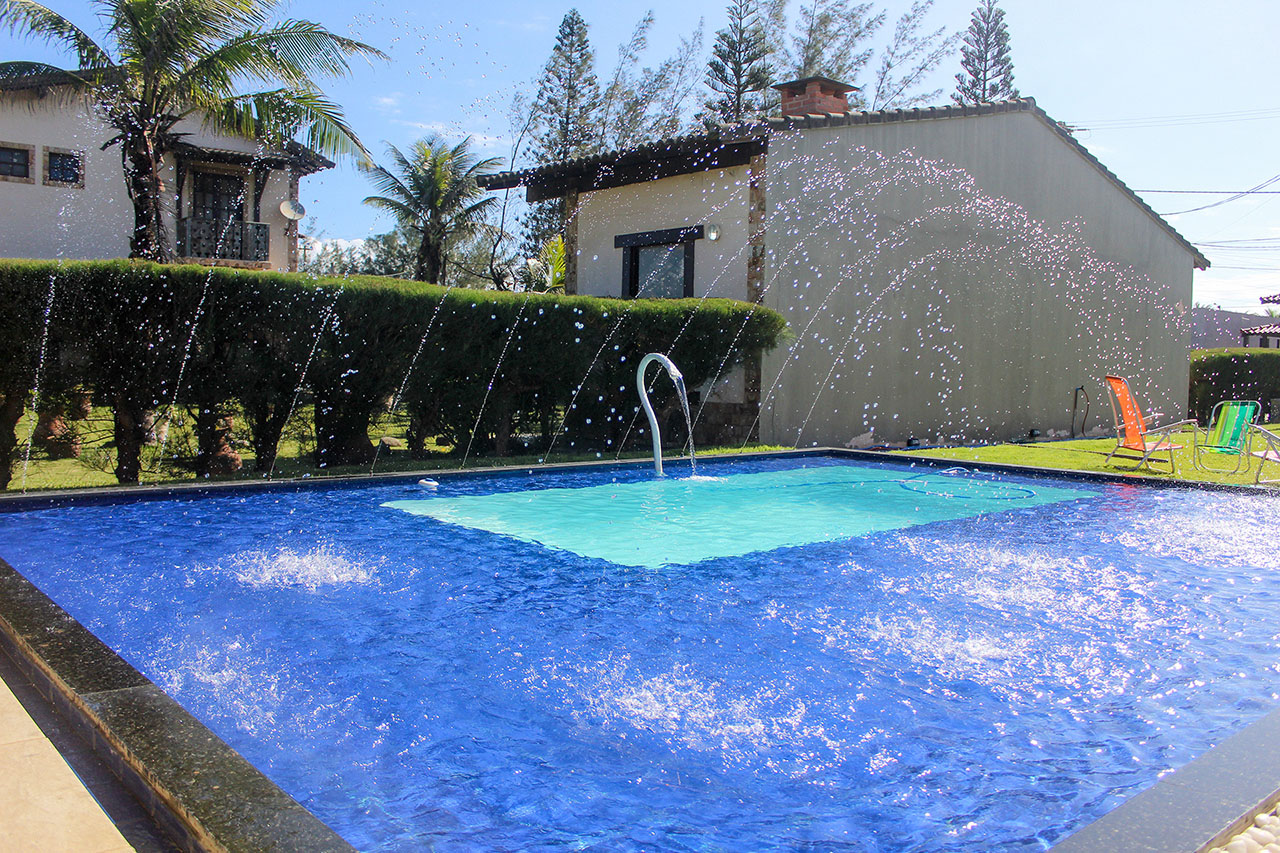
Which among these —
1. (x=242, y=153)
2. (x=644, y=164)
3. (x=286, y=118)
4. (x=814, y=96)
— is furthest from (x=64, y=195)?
(x=814, y=96)

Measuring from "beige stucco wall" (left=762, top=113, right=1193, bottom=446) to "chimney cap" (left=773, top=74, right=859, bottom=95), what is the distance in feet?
5.36

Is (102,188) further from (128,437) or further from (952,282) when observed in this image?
(952,282)

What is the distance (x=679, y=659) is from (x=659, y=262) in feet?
43.1

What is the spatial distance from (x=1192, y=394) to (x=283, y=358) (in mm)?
24796

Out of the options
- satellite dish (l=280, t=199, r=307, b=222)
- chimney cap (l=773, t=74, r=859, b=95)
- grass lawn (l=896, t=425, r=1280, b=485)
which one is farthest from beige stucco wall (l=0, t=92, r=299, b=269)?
grass lawn (l=896, t=425, r=1280, b=485)

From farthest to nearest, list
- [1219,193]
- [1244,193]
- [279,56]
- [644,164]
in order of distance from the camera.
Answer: [1219,193] < [1244,193] < [644,164] < [279,56]

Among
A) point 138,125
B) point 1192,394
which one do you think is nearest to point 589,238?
point 138,125

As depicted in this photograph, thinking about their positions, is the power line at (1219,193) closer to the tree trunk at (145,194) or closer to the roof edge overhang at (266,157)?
the roof edge overhang at (266,157)

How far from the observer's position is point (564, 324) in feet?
39.1

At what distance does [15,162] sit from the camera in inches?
830

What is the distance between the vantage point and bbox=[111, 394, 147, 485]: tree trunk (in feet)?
29.9

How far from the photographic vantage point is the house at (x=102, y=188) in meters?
21.0

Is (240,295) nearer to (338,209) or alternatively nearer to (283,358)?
(283,358)

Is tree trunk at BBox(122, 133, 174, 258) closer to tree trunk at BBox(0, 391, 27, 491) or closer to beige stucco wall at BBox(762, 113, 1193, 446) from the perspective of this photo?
tree trunk at BBox(0, 391, 27, 491)
